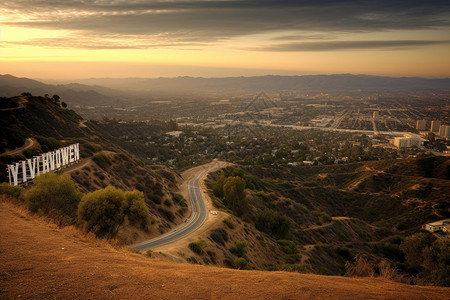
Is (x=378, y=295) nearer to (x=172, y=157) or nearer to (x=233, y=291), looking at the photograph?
(x=233, y=291)

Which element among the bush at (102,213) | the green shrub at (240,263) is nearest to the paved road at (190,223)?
the bush at (102,213)

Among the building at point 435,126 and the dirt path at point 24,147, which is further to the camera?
the building at point 435,126

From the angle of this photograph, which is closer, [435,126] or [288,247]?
[288,247]

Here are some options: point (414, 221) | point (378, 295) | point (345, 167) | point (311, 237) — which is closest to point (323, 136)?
point (345, 167)

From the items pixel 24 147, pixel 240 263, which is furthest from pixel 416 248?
pixel 24 147

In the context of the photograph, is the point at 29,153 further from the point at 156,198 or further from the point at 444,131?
the point at 444,131

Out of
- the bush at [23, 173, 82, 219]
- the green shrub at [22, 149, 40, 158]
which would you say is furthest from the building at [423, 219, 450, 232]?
the green shrub at [22, 149, 40, 158]

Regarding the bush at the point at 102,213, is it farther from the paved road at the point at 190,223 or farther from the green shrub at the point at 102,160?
the green shrub at the point at 102,160
